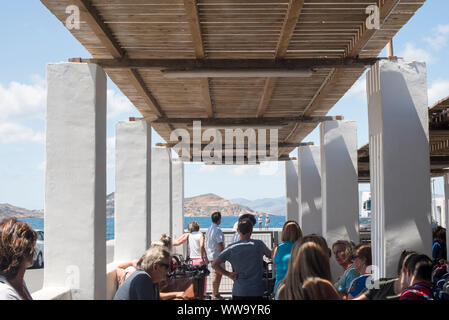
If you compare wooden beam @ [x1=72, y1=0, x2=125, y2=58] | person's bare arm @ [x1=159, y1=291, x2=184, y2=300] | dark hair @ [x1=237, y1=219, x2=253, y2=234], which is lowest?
person's bare arm @ [x1=159, y1=291, x2=184, y2=300]

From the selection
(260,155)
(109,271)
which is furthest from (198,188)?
(109,271)

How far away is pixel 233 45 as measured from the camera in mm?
6016

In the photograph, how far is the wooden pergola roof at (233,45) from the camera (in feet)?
16.1

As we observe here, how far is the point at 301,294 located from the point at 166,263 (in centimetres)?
126

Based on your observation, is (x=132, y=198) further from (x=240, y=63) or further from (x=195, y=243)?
(x=240, y=63)

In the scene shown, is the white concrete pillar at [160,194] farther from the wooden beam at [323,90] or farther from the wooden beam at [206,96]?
the wooden beam at [323,90]

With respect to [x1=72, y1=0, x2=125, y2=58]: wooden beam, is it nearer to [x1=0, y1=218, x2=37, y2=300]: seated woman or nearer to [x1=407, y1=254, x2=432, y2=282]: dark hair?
[x1=0, y1=218, x2=37, y2=300]: seated woman

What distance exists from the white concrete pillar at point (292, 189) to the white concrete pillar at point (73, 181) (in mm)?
10595

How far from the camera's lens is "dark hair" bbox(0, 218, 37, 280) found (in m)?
A: 2.49

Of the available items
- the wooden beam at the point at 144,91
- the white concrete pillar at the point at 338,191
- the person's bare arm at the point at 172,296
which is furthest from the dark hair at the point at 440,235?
the person's bare arm at the point at 172,296

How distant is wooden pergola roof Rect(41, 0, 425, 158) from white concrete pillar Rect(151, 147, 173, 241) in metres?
3.42

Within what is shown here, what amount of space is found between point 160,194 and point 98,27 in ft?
23.4

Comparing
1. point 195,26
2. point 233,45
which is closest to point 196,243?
point 233,45

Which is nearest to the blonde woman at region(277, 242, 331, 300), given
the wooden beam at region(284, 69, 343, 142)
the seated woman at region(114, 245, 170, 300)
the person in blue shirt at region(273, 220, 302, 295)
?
the seated woman at region(114, 245, 170, 300)
